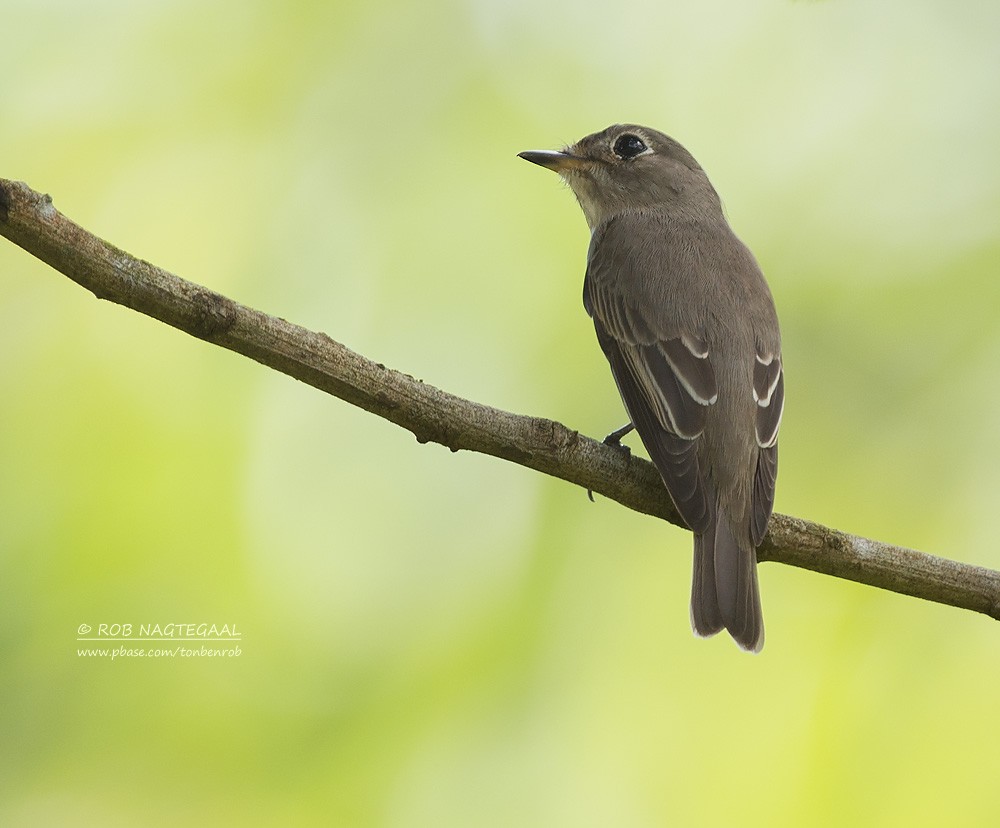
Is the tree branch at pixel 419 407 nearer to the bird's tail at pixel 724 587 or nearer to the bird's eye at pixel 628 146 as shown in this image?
the bird's tail at pixel 724 587

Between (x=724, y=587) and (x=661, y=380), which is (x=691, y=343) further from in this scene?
(x=724, y=587)

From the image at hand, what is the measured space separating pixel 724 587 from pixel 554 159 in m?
2.72

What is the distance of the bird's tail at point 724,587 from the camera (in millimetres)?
4367

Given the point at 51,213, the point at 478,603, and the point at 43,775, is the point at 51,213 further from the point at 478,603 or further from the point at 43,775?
the point at 478,603

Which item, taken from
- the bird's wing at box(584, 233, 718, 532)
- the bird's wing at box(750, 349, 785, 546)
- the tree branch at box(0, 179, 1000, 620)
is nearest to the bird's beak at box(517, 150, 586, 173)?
the bird's wing at box(584, 233, 718, 532)

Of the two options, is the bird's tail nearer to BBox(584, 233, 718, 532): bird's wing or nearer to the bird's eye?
BBox(584, 233, 718, 532): bird's wing

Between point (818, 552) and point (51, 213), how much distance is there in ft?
8.68

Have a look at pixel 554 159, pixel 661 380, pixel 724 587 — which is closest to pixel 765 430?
pixel 661 380

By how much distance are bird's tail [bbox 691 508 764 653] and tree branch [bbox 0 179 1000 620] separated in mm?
134

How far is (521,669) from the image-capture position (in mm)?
5309

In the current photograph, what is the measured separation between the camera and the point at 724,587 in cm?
438

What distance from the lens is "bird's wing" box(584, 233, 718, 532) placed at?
4.30 meters

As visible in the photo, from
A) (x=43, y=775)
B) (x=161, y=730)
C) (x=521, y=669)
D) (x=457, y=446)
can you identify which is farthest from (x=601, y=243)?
(x=43, y=775)

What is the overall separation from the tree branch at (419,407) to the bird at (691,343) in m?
0.18
